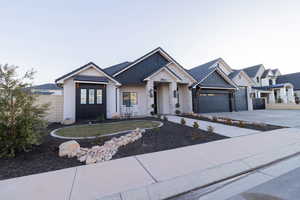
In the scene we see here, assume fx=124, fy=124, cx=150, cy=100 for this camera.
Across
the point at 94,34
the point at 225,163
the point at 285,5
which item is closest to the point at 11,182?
the point at 225,163

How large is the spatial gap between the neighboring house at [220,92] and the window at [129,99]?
22.4ft

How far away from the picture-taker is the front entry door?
1012cm

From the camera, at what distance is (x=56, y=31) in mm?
10398

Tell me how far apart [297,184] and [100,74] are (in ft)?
39.6

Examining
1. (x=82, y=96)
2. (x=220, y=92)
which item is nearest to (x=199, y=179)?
(x=82, y=96)

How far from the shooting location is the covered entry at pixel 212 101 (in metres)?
14.6

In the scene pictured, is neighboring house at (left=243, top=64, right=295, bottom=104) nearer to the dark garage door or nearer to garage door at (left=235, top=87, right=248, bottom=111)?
garage door at (left=235, top=87, right=248, bottom=111)

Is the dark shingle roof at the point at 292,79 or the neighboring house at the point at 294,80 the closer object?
the neighboring house at the point at 294,80

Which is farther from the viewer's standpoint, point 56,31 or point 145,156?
point 56,31

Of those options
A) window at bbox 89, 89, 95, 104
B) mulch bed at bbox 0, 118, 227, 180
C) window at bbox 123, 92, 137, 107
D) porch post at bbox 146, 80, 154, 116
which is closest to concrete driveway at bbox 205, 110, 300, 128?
mulch bed at bbox 0, 118, 227, 180

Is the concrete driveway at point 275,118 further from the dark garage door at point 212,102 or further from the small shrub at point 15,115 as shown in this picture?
the small shrub at point 15,115

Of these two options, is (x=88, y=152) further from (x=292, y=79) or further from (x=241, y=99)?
(x=292, y=79)

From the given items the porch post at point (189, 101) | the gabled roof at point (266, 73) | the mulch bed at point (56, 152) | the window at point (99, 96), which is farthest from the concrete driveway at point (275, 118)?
the gabled roof at point (266, 73)

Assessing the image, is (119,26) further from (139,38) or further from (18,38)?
(18,38)
